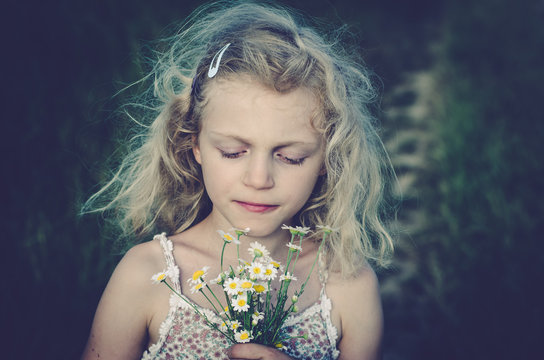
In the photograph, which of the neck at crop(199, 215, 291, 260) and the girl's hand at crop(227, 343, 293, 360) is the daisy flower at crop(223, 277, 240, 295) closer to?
the girl's hand at crop(227, 343, 293, 360)

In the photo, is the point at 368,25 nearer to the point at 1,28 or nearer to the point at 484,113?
the point at 484,113

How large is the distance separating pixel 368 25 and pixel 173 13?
10.3 ft

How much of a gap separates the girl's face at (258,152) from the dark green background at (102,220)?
2.79 ft

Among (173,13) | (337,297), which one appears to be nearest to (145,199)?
(337,297)

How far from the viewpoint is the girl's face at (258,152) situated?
170 centimetres

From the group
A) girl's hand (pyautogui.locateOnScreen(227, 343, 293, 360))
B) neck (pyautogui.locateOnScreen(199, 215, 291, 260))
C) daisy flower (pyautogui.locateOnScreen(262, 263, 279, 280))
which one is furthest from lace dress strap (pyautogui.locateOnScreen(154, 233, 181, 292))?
daisy flower (pyautogui.locateOnScreen(262, 263, 279, 280))

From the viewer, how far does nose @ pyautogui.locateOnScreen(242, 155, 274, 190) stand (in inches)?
65.5

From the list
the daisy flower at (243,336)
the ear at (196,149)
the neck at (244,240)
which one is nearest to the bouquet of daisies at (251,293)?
the daisy flower at (243,336)

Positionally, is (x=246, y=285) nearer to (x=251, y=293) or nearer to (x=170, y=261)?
(x=251, y=293)

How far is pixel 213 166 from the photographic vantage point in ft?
5.84

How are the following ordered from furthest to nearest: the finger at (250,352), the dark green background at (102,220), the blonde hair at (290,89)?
1. the dark green background at (102,220)
2. the blonde hair at (290,89)
3. the finger at (250,352)

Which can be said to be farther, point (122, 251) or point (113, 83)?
point (113, 83)

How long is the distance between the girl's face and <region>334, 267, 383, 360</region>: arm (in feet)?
1.47

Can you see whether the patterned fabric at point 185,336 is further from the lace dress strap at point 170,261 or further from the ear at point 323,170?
the ear at point 323,170
